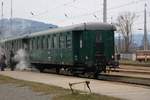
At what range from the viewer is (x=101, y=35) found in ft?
94.2

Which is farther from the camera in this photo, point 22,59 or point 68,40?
point 22,59

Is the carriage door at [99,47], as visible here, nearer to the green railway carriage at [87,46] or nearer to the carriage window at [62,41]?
the green railway carriage at [87,46]

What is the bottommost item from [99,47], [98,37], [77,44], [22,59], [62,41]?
[22,59]

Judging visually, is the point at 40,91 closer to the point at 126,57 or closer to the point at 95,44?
the point at 95,44

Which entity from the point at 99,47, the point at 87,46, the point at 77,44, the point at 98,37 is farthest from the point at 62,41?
the point at 99,47

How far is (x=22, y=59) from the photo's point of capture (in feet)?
141

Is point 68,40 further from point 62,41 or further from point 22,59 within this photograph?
point 22,59

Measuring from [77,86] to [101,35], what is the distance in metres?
8.57

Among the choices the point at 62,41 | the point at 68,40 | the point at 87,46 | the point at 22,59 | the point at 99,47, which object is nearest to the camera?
the point at 87,46

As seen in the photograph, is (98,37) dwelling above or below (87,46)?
above

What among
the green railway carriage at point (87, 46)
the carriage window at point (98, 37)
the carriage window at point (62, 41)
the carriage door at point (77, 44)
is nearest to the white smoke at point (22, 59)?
the carriage window at point (62, 41)

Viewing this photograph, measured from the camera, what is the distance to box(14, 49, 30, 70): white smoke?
135 ft

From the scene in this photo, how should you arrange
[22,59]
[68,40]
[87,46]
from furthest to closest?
1. [22,59]
2. [68,40]
3. [87,46]

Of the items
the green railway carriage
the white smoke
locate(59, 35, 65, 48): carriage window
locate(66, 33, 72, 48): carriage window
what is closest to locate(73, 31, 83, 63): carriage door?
the green railway carriage
